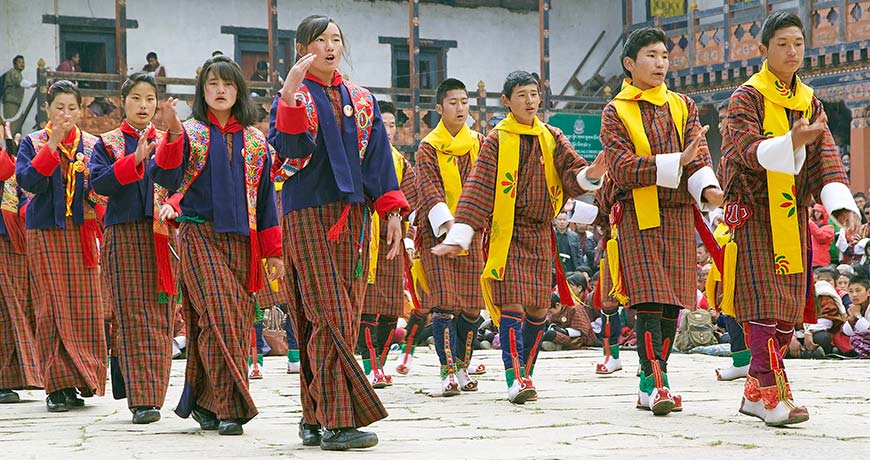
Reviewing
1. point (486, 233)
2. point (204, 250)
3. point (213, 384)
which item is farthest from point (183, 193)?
point (486, 233)

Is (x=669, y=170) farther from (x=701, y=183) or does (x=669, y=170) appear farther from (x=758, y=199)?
(x=758, y=199)

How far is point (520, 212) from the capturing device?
7438 mm

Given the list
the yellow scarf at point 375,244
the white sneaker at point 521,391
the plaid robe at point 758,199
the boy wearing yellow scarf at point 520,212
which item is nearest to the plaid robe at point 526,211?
the boy wearing yellow scarf at point 520,212

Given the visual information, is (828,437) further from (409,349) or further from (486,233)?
(409,349)

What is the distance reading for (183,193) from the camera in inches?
230

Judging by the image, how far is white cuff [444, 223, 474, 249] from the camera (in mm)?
7016

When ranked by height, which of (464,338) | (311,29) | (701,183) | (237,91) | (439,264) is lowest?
(464,338)

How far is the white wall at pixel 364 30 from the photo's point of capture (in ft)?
73.8

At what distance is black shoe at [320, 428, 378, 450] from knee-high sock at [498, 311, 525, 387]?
214 cm

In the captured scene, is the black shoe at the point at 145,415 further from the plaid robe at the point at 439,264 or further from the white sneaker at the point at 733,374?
the white sneaker at the point at 733,374

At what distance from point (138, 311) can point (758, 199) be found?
9.65ft

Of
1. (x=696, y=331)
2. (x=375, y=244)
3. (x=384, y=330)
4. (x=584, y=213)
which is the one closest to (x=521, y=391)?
(x=584, y=213)

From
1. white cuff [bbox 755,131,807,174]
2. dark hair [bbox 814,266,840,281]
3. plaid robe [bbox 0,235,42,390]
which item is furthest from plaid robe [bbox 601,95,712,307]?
dark hair [bbox 814,266,840,281]

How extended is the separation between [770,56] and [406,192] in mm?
3315
